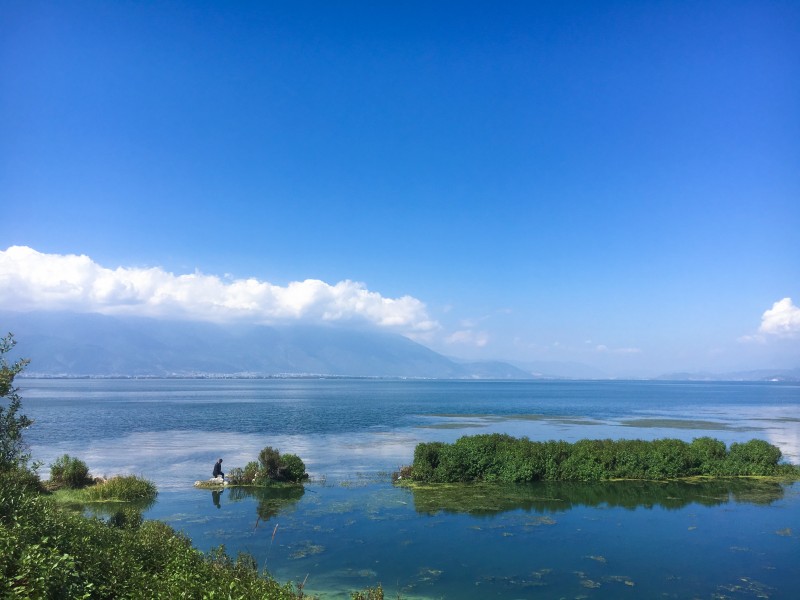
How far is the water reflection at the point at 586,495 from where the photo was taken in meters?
30.9

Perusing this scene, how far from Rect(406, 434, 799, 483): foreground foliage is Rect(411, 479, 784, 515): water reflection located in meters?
1.00

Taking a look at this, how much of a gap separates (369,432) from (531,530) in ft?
148

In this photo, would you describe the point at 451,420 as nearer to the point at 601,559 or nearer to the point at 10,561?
the point at 601,559

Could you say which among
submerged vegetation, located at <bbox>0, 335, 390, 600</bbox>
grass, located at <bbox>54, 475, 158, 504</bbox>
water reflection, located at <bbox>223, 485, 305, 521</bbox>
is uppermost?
submerged vegetation, located at <bbox>0, 335, 390, 600</bbox>

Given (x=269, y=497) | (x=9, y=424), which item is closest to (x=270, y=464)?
(x=269, y=497)

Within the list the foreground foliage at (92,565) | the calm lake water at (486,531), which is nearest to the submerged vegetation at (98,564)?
the foreground foliage at (92,565)

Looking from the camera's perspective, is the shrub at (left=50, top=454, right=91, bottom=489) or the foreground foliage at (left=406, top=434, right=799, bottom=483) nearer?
the shrub at (left=50, top=454, right=91, bottom=489)

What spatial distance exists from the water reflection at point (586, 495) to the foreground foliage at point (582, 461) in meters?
1.00

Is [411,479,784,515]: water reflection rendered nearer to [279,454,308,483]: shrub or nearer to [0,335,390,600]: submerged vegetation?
[279,454,308,483]: shrub

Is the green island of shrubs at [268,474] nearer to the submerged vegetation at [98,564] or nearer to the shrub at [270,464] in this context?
the shrub at [270,464]

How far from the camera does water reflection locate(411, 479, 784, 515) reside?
30855 mm

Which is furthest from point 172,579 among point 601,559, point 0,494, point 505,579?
point 601,559

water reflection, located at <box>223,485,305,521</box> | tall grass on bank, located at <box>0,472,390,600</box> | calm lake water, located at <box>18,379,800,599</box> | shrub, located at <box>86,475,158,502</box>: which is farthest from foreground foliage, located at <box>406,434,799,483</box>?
tall grass on bank, located at <box>0,472,390,600</box>

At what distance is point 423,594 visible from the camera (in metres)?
18.6
